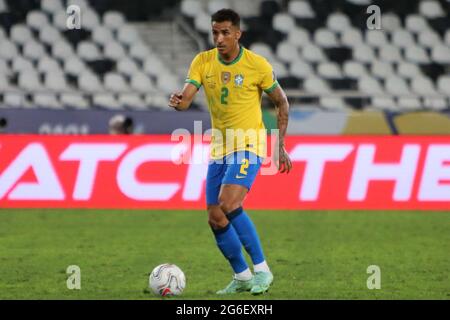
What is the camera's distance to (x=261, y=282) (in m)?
8.33

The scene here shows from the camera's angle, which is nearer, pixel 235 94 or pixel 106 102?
pixel 235 94

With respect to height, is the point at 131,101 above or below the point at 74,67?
below

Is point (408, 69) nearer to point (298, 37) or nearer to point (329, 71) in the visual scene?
point (329, 71)

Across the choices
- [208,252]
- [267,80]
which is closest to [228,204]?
[267,80]

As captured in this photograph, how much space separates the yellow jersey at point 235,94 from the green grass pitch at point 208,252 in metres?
1.16

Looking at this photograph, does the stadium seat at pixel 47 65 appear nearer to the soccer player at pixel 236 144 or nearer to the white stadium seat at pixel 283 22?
the white stadium seat at pixel 283 22

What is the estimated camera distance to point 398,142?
1452 cm

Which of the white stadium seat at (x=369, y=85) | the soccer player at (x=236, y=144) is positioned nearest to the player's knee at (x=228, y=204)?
the soccer player at (x=236, y=144)

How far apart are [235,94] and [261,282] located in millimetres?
1436

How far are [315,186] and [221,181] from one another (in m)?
6.03

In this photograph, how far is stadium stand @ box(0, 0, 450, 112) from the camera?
20.3 m

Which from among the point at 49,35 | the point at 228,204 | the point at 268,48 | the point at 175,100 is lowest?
the point at 228,204
